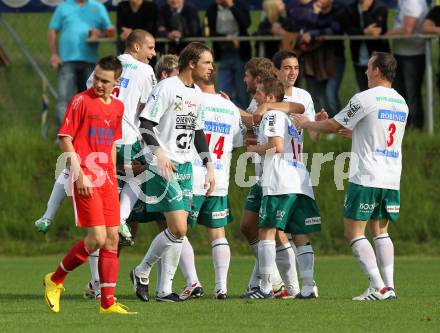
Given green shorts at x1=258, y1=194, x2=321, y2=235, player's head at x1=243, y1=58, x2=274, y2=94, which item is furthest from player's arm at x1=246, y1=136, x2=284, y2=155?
player's head at x1=243, y1=58, x2=274, y2=94

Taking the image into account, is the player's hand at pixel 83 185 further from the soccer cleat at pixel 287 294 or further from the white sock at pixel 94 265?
the soccer cleat at pixel 287 294

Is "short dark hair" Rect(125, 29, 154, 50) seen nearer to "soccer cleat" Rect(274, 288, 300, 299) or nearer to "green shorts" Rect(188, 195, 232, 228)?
"green shorts" Rect(188, 195, 232, 228)

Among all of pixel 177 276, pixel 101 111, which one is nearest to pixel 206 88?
pixel 101 111

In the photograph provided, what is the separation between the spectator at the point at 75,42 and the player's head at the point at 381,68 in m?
7.42

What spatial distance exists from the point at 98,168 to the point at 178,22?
26.1 feet

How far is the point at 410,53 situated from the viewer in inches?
680

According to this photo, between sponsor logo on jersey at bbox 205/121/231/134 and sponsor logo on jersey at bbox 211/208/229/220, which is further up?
sponsor logo on jersey at bbox 205/121/231/134

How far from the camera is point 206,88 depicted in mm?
11969

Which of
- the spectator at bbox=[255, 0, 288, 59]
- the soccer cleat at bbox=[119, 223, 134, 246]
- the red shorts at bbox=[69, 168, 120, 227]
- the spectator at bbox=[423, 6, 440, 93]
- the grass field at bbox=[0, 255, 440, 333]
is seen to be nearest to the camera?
the grass field at bbox=[0, 255, 440, 333]

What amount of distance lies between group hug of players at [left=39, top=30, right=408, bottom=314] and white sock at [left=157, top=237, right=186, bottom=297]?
1 centimetres

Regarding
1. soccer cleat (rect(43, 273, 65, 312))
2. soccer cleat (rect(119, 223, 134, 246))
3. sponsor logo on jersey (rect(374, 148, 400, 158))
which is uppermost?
sponsor logo on jersey (rect(374, 148, 400, 158))

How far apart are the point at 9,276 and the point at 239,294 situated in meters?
3.53

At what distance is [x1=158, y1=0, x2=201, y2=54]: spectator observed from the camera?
17578mm

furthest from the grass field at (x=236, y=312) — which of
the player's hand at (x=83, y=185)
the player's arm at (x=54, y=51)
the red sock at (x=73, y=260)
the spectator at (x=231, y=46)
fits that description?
the player's arm at (x=54, y=51)
